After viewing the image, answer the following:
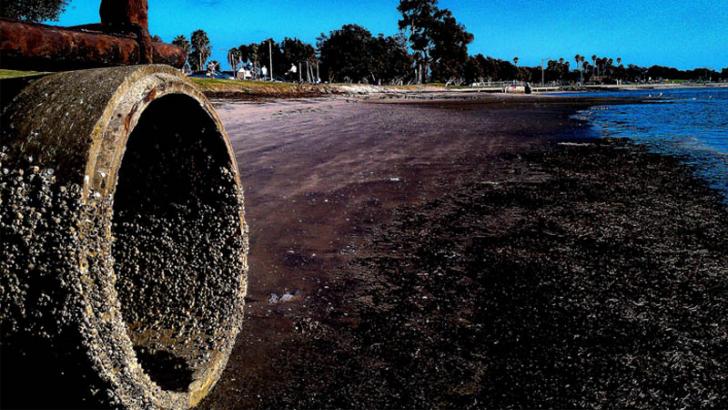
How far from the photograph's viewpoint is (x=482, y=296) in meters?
3.22

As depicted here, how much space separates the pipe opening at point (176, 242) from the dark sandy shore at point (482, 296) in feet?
0.96

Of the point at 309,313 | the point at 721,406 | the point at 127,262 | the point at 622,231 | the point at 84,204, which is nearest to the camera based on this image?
the point at 84,204

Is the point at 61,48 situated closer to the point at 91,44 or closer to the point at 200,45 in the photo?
the point at 91,44

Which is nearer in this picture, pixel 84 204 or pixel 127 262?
pixel 84 204

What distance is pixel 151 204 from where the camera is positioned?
99.1 inches

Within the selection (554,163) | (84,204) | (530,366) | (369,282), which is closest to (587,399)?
(530,366)

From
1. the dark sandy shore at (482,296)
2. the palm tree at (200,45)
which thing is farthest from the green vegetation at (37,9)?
the palm tree at (200,45)

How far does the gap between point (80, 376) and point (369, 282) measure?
2336mm

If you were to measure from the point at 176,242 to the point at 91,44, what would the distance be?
1063mm

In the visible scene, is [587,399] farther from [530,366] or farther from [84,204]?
[84,204]

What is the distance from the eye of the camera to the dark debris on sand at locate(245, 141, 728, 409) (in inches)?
88.8

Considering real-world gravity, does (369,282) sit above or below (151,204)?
below

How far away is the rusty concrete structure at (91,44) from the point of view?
1581mm

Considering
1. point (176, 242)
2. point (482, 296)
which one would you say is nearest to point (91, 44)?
point (176, 242)
